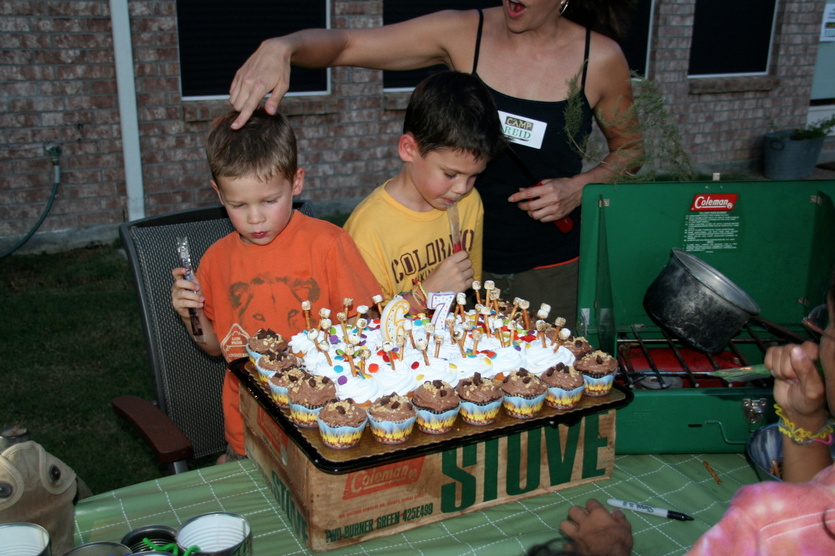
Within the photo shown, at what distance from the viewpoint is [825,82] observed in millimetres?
9508

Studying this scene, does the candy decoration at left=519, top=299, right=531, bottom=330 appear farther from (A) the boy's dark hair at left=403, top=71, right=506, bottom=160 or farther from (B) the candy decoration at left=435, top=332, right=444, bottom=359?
(A) the boy's dark hair at left=403, top=71, right=506, bottom=160

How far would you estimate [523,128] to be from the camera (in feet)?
8.24

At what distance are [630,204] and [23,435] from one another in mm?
1796

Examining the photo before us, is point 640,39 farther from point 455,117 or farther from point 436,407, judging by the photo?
point 436,407

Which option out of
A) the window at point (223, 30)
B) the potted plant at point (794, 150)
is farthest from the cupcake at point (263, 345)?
the potted plant at point (794, 150)

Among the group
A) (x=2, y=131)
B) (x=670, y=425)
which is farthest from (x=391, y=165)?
(x=670, y=425)

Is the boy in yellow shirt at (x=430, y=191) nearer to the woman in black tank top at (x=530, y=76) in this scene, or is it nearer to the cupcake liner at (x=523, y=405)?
the woman in black tank top at (x=530, y=76)

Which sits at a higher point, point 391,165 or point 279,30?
point 279,30

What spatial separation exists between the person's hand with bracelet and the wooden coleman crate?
0.40 meters

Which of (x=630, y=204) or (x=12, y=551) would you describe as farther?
(x=630, y=204)

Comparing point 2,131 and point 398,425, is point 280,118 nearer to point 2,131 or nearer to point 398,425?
point 398,425

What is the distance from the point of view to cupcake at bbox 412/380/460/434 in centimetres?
156

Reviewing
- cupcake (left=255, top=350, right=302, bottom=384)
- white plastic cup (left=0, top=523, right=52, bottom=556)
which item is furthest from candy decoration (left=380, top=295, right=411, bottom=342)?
white plastic cup (left=0, top=523, right=52, bottom=556)

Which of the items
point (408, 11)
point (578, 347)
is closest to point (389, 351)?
point (578, 347)
